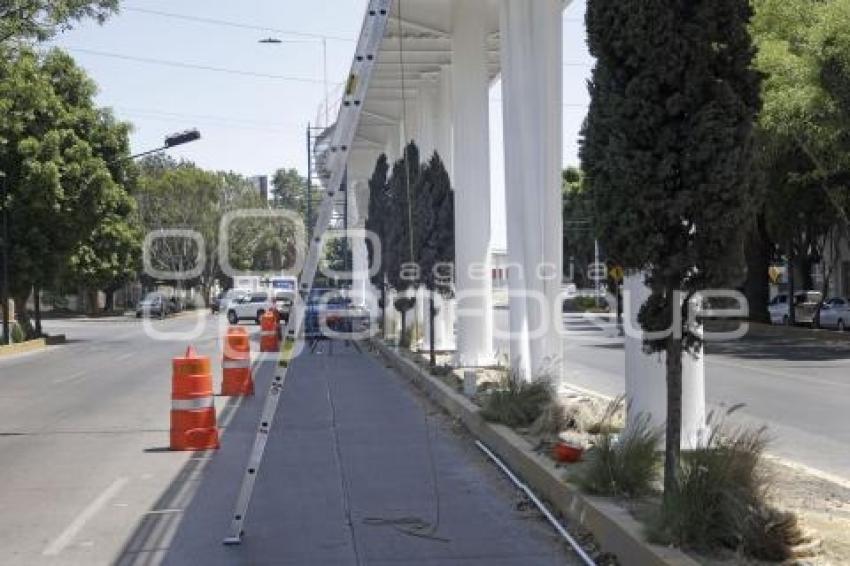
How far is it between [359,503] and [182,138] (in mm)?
30692

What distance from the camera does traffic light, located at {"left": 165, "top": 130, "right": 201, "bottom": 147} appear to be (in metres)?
37.8

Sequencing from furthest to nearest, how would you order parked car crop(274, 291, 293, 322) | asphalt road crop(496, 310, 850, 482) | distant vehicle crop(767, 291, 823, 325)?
1. parked car crop(274, 291, 293, 322)
2. distant vehicle crop(767, 291, 823, 325)
3. asphalt road crop(496, 310, 850, 482)

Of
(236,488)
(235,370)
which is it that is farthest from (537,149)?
(236,488)

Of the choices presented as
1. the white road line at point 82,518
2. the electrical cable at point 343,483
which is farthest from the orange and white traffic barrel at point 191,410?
the white road line at point 82,518

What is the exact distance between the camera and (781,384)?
1964 cm

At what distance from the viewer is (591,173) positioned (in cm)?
763

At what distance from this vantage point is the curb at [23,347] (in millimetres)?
31406

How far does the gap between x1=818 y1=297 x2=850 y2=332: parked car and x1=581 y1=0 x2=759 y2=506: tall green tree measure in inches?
1364

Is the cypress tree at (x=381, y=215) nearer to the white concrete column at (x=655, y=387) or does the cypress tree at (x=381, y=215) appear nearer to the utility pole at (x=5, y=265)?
the utility pole at (x=5, y=265)

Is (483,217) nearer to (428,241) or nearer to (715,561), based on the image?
(428,241)

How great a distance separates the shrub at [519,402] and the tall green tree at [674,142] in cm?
486

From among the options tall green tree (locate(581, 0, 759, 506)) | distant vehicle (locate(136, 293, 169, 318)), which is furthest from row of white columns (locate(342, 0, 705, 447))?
distant vehicle (locate(136, 293, 169, 318))

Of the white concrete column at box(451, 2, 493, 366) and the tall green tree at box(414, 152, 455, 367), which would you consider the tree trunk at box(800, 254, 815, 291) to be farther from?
the white concrete column at box(451, 2, 493, 366)

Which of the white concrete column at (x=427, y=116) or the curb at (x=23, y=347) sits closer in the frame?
Result: the white concrete column at (x=427, y=116)
